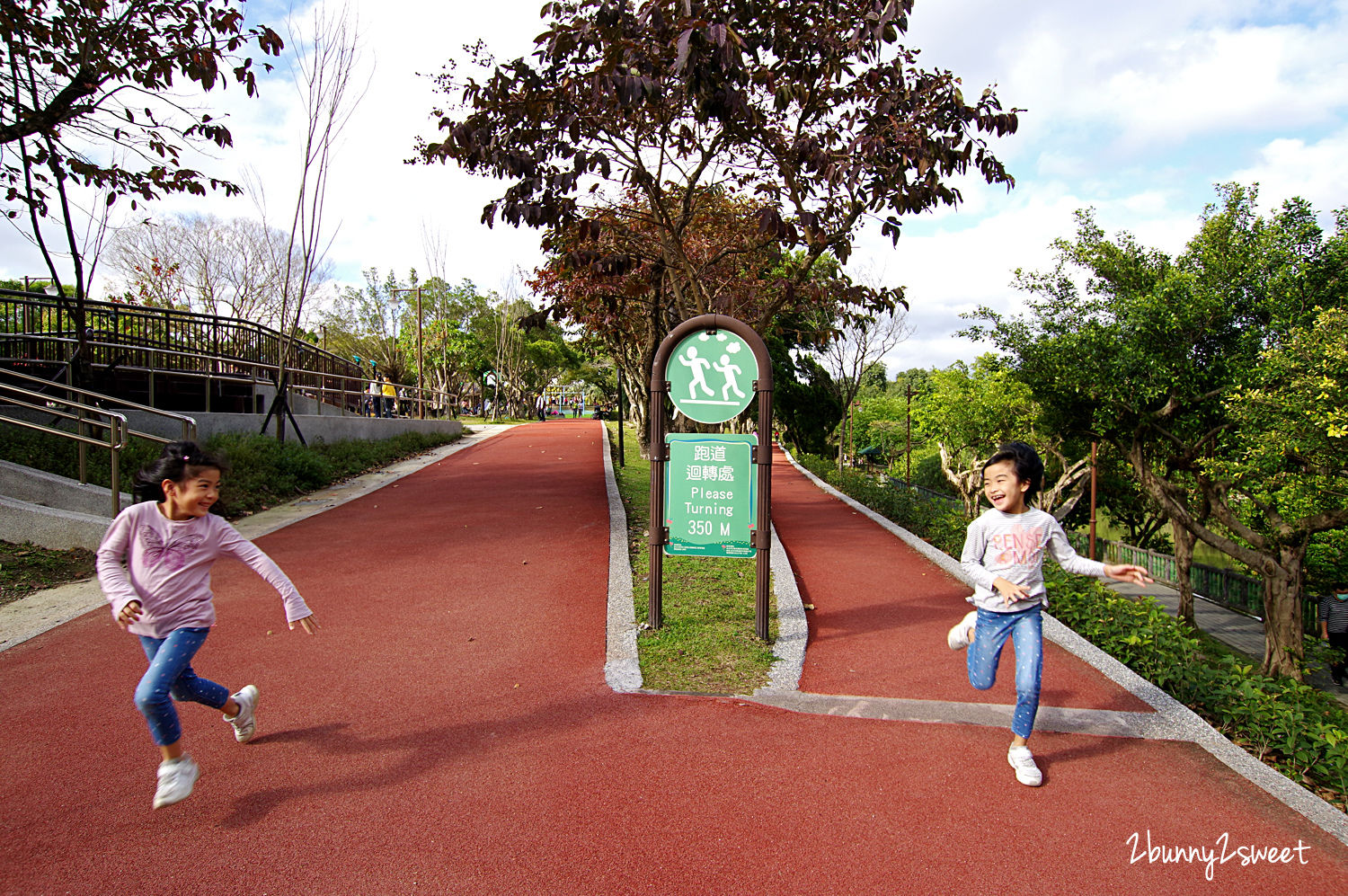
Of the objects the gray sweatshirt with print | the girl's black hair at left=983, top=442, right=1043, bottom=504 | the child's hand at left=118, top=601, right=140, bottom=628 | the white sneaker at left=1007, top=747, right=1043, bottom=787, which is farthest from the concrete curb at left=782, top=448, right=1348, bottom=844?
the child's hand at left=118, top=601, right=140, bottom=628

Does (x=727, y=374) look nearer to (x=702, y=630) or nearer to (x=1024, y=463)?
(x=702, y=630)

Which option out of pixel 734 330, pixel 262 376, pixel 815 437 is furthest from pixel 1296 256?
pixel 815 437

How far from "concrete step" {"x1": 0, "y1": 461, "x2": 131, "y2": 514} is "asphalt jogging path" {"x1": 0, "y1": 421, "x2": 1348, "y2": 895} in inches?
129

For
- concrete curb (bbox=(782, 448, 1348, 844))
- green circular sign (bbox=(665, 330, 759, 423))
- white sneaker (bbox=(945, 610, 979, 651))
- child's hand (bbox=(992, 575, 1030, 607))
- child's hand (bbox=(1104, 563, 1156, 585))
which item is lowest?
concrete curb (bbox=(782, 448, 1348, 844))

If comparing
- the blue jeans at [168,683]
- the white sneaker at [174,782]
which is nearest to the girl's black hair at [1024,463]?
the blue jeans at [168,683]

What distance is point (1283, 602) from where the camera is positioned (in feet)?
44.1

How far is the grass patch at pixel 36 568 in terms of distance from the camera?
642 centimetres

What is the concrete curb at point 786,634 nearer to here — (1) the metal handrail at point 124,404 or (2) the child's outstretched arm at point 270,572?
(2) the child's outstretched arm at point 270,572

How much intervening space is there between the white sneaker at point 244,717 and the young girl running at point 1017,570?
3.44m

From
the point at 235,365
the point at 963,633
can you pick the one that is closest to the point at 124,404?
the point at 235,365

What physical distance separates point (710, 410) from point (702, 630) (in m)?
1.61

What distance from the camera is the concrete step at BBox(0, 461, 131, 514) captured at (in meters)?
7.96

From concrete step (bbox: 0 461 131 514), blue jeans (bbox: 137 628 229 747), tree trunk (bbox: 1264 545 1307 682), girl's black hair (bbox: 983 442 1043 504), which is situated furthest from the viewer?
tree trunk (bbox: 1264 545 1307 682)

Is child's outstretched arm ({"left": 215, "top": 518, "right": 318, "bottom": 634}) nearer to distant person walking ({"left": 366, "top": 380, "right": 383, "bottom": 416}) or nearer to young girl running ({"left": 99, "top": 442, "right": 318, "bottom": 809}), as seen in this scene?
young girl running ({"left": 99, "top": 442, "right": 318, "bottom": 809})
